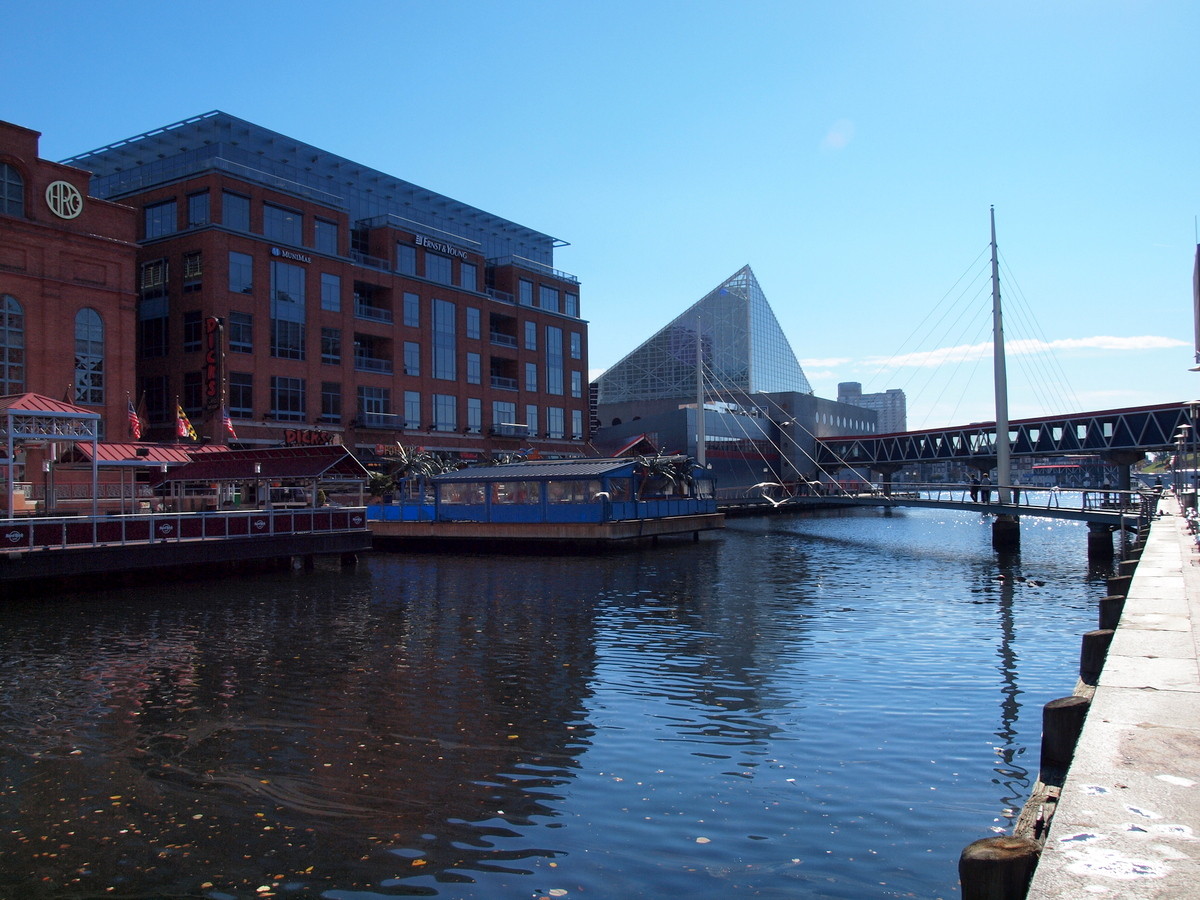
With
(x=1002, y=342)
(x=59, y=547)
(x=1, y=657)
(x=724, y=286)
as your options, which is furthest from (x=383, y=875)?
(x=724, y=286)

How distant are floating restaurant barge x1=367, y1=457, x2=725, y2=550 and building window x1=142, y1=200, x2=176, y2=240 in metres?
26.9

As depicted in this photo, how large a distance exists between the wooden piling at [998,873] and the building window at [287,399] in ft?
218

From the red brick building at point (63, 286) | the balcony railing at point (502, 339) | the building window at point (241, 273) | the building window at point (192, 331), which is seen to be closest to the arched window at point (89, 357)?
the red brick building at point (63, 286)

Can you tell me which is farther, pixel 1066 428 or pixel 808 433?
pixel 808 433

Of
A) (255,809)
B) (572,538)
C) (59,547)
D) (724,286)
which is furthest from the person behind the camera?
(724,286)

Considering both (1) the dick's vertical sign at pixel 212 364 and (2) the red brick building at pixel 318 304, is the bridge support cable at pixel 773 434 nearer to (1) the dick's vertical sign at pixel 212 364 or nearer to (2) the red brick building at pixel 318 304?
(2) the red brick building at pixel 318 304

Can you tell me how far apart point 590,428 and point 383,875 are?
95681 mm

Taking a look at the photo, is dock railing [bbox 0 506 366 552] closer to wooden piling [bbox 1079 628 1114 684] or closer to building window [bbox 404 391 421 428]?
wooden piling [bbox 1079 628 1114 684]

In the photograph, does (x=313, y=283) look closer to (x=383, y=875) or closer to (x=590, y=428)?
(x=590, y=428)

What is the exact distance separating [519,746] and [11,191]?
53.2 m

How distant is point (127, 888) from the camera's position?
28.1 ft

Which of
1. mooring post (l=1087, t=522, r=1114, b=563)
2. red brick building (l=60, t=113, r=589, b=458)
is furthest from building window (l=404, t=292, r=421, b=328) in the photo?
mooring post (l=1087, t=522, r=1114, b=563)

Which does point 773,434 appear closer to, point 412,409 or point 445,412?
point 445,412

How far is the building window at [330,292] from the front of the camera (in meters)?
72.1
